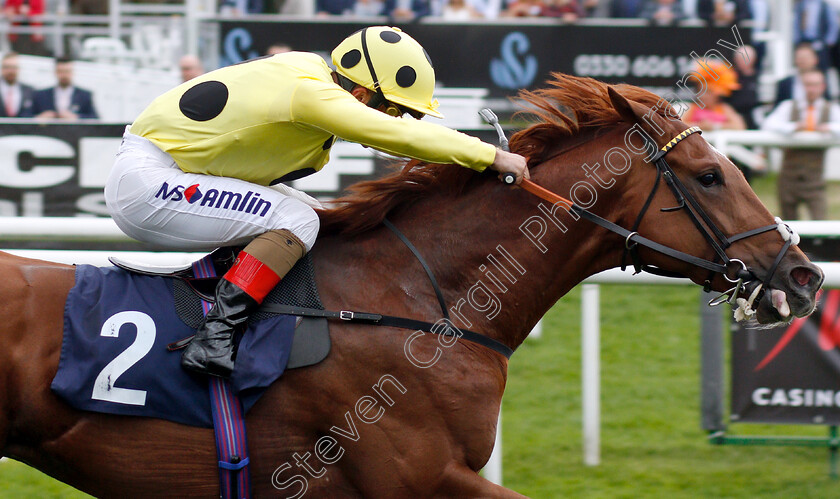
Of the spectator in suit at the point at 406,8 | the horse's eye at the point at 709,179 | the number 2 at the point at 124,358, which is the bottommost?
the number 2 at the point at 124,358

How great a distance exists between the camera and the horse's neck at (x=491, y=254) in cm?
324

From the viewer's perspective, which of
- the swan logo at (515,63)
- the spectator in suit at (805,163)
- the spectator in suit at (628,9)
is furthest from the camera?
the spectator in suit at (628,9)

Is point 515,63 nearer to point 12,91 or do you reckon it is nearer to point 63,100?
point 63,100

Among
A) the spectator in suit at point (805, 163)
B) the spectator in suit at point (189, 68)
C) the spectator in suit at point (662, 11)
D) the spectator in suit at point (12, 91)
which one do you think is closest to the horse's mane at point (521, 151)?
the spectator in suit at point (805, 163)

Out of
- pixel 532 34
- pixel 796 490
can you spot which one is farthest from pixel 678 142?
pixel 532 34

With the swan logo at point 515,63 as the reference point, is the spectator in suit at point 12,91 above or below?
below

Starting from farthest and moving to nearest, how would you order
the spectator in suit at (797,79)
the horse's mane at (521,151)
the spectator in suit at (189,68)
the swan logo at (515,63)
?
1. the swan logo at (515,63)
2. the spectator in suit at (797,79)
3. the spectator in suit at (189,68)
4. the horse's mane at (521,151)

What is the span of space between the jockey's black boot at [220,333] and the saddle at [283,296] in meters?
0.07

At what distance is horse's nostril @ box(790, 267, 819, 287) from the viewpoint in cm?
308

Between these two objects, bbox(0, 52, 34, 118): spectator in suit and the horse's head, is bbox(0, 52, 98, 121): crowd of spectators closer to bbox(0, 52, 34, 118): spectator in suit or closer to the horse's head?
bbox(0, 52, 34, 118): spectator in suit

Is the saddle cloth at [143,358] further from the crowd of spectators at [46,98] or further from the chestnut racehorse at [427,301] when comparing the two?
the crowd of spectators at [46,98]

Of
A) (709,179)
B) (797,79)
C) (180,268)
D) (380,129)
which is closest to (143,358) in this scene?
(180,268)

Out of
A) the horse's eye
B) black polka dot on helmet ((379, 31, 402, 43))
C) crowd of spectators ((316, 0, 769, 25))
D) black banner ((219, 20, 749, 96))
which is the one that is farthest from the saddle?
crowd of spectators ((316, 0, 769, 25))

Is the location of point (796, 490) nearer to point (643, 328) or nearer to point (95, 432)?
point (643, 328)
